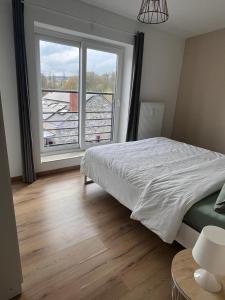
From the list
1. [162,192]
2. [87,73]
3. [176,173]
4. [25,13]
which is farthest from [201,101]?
[25,13]

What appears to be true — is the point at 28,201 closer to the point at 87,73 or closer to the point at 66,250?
the point at 66,250

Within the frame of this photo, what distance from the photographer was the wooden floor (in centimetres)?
135

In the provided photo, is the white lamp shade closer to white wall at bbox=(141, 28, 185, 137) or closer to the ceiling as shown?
the ceiling

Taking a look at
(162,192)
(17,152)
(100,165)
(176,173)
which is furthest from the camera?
(17,152)

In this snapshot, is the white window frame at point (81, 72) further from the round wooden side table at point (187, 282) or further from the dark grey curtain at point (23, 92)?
the round wooden side table at point (187, 282)

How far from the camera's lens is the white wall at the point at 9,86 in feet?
7.36

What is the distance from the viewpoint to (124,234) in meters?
1.88

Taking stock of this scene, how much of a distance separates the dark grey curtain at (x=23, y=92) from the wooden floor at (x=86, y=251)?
0.39m

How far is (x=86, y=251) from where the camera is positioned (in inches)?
65.4

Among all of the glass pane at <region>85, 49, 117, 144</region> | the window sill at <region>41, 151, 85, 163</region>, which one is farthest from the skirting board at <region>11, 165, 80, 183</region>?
the glass pane at <region>85, 49, 117, 144</region>

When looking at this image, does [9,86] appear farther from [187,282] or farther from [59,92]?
[187,282]

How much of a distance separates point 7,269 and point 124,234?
105 centimetres

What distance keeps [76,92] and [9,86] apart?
111 cm

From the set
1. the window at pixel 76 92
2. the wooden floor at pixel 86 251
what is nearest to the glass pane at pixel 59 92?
the window at pixel 76 92
